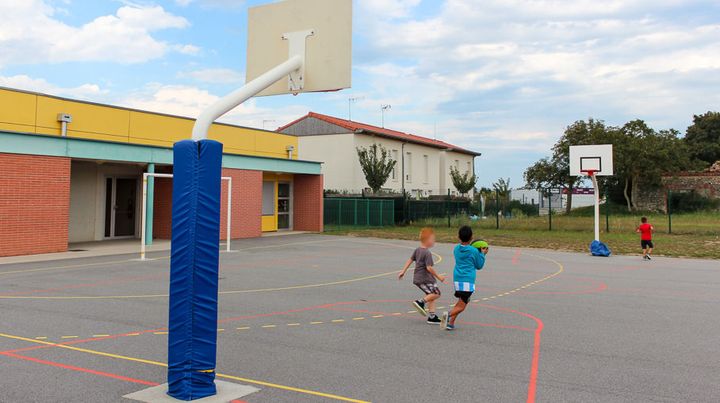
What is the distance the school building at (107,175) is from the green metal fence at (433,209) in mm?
8194

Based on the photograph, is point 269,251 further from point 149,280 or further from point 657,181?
point 657,181

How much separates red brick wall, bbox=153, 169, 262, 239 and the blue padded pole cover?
60.1ft

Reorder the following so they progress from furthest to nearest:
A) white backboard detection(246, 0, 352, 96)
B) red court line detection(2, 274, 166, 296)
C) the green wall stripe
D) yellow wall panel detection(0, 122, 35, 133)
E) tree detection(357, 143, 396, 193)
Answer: tree detection(357, 143, 396, 193)
yellow wall panel detection(0, 122, 35, 133)
the green wall stripe
red court line detection(2, 274, 166, 296)
white backboard detection(246, 0, 352, 96)

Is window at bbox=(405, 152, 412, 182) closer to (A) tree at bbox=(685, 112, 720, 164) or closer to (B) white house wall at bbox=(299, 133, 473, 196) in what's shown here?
(B) white house wall at bbox=(299, 133, 473, 196)

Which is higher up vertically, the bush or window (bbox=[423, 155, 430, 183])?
window (bbox=[423, 155, 430, 183])

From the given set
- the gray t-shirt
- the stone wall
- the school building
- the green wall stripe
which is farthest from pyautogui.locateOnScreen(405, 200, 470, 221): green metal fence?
the gray t-shirt

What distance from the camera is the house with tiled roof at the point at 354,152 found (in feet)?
135

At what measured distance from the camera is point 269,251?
747 inches

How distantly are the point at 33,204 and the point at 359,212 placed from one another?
64.0 feet

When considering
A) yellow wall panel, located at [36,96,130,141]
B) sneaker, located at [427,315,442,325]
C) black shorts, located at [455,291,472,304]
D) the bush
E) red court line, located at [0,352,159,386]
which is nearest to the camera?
red court line, located at [0,352,159,386]

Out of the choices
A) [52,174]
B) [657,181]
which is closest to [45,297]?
[52,174]

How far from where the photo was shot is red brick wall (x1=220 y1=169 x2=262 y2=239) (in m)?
24.1

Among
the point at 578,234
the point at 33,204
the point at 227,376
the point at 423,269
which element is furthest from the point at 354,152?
the point at 227,376

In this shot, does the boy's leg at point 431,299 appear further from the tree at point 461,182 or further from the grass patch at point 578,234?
the tree at point 461,182
